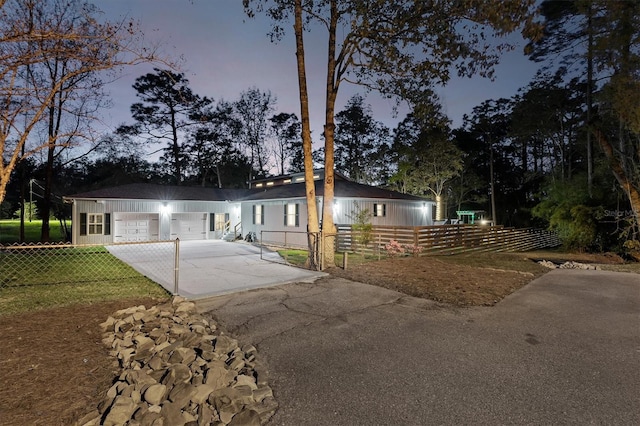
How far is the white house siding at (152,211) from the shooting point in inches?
681

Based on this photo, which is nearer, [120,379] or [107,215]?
[120,379]

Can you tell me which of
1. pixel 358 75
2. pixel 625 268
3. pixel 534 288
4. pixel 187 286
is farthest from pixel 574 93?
pixel 187 286

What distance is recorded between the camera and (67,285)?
7160mm

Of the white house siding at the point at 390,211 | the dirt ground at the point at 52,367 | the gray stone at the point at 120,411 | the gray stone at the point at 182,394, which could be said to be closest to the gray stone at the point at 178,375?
the gray stone at the point at 182,394

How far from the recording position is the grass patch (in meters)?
5.70

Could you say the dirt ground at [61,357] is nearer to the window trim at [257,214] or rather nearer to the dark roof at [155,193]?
the window trim at [257,214]

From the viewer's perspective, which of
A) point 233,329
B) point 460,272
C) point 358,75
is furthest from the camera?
point 358,75

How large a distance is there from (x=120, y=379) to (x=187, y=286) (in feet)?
14.3

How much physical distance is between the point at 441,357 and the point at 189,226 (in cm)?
1945

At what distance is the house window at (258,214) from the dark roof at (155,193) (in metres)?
3.46

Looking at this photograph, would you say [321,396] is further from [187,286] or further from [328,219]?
[328,219]

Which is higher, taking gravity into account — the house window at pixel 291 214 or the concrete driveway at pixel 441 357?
the house window at pixel 291 214

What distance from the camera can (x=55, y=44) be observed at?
4.64 metres

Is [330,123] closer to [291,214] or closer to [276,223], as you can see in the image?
[291,214]
